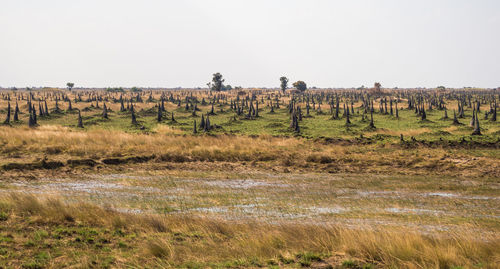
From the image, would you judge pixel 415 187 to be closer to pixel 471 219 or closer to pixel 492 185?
pixel 492 185

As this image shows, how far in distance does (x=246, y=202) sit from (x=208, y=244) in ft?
20.1

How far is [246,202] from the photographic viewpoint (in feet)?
57.3

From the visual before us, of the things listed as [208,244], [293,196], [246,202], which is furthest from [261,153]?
[208,244]

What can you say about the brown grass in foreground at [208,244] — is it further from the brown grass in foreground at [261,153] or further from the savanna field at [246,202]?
the brown grass in foreground at [261,153]

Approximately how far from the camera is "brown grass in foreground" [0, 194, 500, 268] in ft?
32.1

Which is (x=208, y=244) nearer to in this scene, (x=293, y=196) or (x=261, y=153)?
(x=293, y=196)

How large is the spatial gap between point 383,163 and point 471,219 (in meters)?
12.3

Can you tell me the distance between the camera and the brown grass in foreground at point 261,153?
25484 mm

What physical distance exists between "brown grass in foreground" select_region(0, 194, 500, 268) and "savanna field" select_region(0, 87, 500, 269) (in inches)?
1.7

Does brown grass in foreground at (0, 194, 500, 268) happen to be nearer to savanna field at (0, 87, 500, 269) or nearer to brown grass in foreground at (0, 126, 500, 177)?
savanna field at (0, 87, 500, 269)

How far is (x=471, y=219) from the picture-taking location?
14422 millimetres

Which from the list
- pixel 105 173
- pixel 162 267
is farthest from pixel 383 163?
pixel 162 267

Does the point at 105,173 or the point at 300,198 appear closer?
the point at 300,198

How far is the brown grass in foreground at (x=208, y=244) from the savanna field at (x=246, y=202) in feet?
0.14
